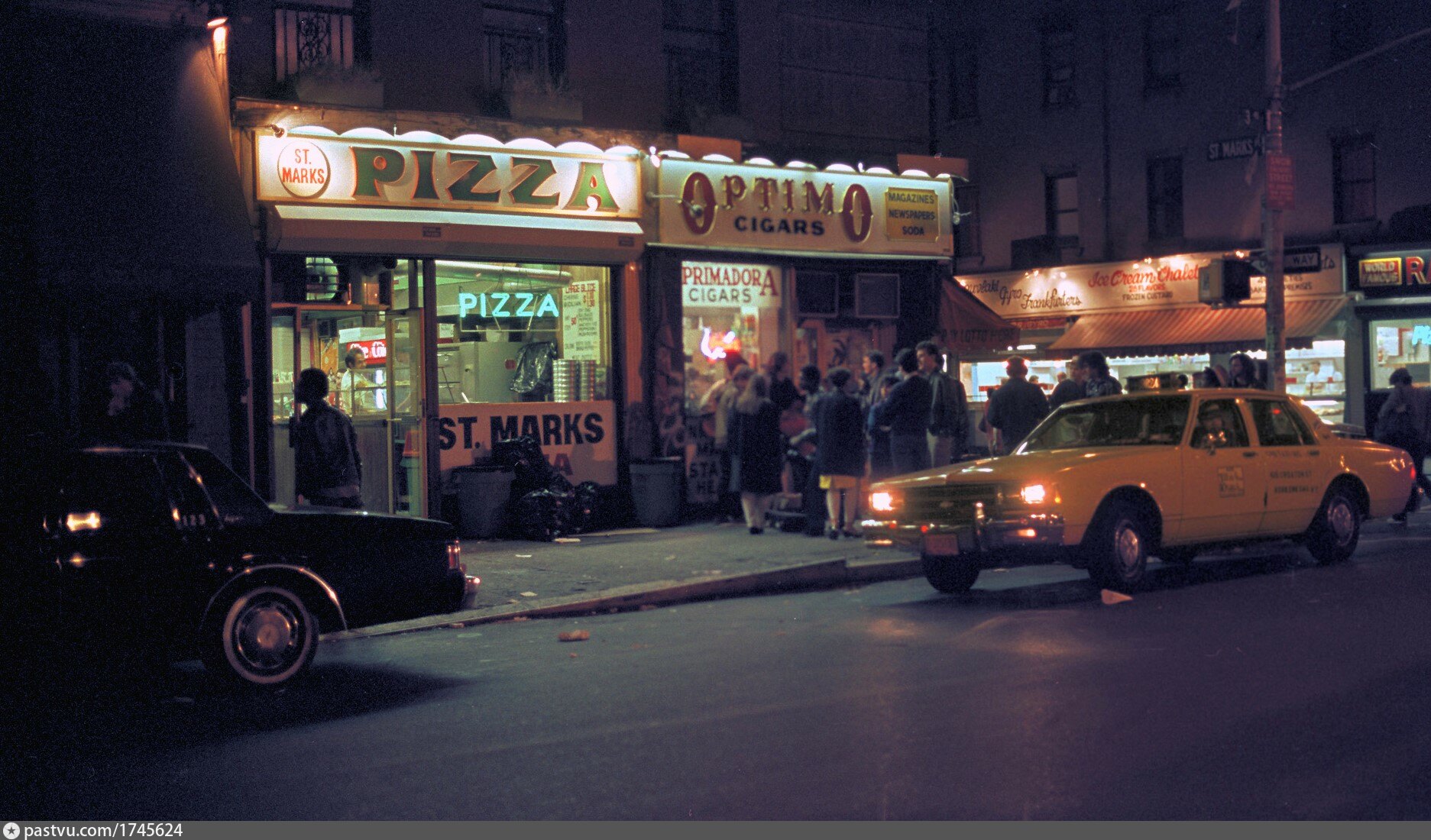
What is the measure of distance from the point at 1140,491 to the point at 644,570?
4.44m

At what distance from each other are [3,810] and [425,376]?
1014 cm

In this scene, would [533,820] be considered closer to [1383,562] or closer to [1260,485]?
[1260,485]

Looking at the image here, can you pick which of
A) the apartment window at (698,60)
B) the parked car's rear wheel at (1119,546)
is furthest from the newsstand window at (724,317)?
the parked car's rear wheel at (1119,546)

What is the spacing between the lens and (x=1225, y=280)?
16312 mm

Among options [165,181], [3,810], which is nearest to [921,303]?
[165,181]

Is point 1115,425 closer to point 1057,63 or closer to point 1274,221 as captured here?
point 1274,221

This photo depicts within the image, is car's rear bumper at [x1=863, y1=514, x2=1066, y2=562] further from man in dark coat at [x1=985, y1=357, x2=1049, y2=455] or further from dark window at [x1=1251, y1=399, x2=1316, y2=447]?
man in dark coat at [x1=985, y1=357, x2=1049, y2=455]

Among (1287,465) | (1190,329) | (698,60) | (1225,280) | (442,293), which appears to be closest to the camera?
(1287,465)

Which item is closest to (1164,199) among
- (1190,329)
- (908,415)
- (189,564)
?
(1190,329)

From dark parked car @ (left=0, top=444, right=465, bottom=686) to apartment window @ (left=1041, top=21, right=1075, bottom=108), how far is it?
30.7 m

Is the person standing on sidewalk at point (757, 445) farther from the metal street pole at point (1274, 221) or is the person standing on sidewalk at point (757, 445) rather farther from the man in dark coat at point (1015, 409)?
the metal street pole at point (1274, 221)

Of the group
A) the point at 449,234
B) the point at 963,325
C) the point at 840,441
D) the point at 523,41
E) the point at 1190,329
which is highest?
the point at 523,41

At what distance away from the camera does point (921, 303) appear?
1995cm

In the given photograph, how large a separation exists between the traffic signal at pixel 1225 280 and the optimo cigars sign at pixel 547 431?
726 cm
